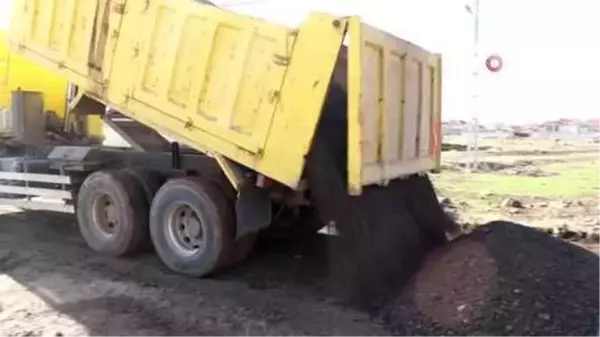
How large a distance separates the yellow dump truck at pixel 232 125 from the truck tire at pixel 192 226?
14 mm

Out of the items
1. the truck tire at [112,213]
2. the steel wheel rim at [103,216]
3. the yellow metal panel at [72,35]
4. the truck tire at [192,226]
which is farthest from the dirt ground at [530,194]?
the yellow metal panel at [72,35]

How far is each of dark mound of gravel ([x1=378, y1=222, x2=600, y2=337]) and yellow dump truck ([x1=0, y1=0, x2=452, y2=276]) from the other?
76 centimetres

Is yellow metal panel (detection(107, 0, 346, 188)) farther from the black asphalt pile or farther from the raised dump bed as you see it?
the black asphalt pile

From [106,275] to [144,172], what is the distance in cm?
118

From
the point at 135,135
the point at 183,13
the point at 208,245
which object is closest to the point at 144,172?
the point at 135,135

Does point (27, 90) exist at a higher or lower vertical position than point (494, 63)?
lower

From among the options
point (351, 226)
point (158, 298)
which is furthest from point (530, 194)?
point (158, 298)

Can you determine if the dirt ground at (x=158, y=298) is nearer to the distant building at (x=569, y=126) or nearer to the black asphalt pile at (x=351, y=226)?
the black asphalt pile at (x=351, y=226)

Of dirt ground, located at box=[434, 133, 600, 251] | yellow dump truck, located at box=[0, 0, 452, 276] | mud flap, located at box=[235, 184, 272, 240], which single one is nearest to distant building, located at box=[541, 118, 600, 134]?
dirt ground, located at box=[434, 133, 600, 251]

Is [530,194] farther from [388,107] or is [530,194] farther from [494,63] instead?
[388,107]

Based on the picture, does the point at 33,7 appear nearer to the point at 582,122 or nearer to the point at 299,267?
the point at 299,267

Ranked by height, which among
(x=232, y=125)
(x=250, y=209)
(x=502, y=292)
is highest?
(x=232, y=125)

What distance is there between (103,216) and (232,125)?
7.60ft

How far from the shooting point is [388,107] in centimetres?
638
